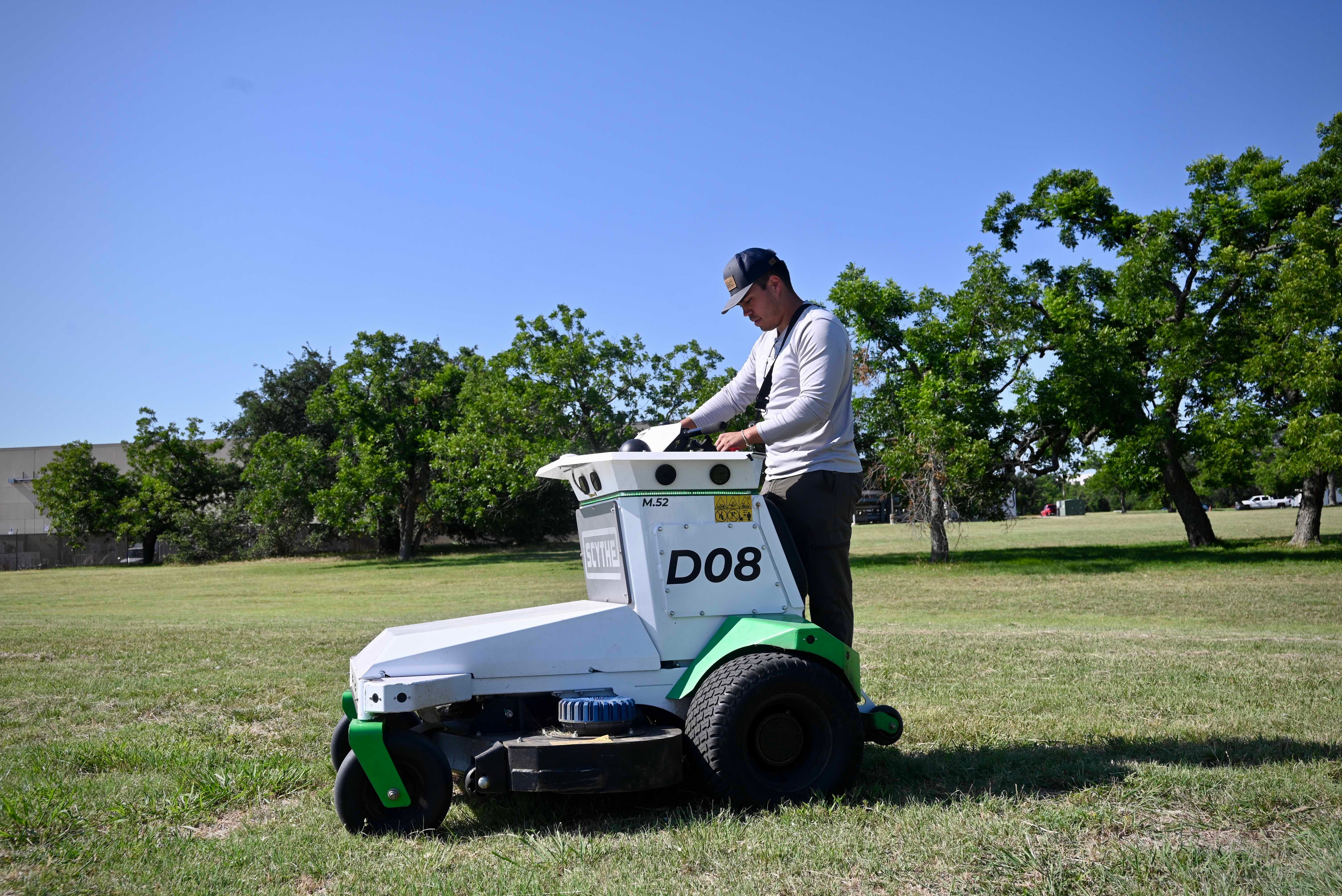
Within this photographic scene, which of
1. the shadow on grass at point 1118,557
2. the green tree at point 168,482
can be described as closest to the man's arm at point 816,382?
the shadow on grass at point 1118,557

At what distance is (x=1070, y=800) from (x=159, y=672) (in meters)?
8.13

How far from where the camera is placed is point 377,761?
370 centimetres

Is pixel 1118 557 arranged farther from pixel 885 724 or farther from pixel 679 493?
pixel 679 493

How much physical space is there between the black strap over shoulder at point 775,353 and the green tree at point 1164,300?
71.0ft

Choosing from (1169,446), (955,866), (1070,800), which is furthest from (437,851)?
(1169,446)

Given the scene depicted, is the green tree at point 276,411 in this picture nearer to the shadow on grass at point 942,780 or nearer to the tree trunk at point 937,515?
the tree trunk at point 937,515

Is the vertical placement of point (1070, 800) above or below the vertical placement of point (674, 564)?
below

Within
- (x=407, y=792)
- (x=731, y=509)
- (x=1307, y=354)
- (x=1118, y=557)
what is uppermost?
(x=1307, y=354)

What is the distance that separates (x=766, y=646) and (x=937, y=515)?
901 inches

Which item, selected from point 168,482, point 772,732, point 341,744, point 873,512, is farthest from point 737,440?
point 873,512

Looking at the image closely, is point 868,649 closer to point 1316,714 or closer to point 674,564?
point 1316,714

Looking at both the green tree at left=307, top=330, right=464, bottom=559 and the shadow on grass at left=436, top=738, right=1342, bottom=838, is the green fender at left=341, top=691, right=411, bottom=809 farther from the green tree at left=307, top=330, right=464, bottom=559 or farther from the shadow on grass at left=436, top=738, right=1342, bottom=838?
the green tree at left=307, top=330, right=464, bottom=559

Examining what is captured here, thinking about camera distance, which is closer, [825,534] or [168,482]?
[825,534]

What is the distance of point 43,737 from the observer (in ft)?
19.4
